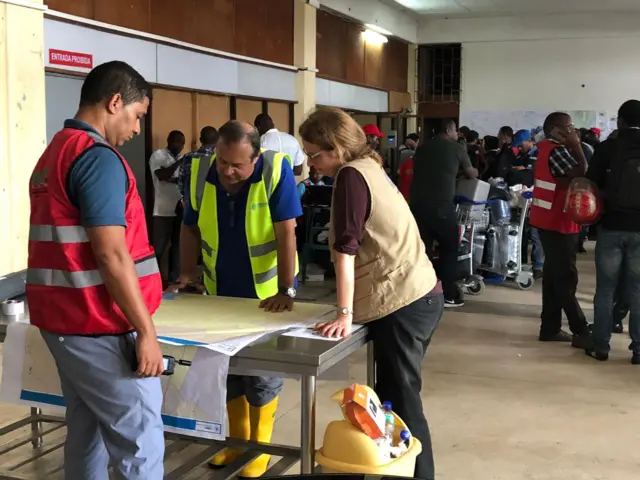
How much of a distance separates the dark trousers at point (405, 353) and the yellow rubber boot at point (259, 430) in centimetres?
63

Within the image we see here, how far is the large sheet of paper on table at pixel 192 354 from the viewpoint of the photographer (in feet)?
7.58

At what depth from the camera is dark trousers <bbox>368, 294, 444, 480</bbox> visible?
2584 millimetres

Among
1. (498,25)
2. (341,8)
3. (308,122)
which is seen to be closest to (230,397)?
(308,122)

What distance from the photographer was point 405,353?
260cm

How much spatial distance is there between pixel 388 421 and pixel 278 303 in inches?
24.9

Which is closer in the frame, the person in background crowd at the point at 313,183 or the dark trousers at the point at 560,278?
the dark trousers at the point at 560,278

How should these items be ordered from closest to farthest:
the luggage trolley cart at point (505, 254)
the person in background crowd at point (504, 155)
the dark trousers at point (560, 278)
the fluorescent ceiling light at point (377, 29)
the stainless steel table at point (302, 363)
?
the stainless steel table at point (302, 363) → the dark trousers at point (560, 278) → the luggage trolley cart at point (505, 254) → the person in background crowd at point (504, 155) → the fluorescent ceiling light at point (377, 29)

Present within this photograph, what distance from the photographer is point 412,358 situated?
263cm

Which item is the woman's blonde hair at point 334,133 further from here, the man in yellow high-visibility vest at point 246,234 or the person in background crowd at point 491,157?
the person in background crowd at point 491,157

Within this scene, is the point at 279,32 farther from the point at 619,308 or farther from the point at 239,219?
the point at 239,219

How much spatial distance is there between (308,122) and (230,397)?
48.4 inches

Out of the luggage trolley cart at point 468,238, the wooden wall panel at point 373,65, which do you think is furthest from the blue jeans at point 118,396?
the wooden wall panel at point 373,65

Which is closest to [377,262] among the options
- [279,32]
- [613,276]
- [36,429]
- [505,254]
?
[36,429]

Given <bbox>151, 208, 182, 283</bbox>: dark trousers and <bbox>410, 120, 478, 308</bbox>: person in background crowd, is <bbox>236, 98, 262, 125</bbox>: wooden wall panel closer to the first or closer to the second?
<bbox>151, 208, 182, 283</bbox>: dark trousers
